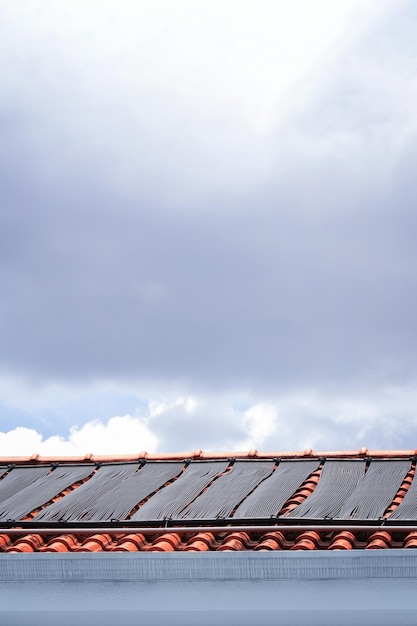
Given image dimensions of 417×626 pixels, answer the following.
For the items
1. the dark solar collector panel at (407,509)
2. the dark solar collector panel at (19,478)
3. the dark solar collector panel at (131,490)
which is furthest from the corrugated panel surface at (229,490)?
the dark solar collector panel at (19,478)

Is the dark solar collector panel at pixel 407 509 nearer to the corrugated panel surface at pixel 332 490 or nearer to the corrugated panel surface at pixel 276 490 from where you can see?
the corrugated panel surface at pixel 332 490

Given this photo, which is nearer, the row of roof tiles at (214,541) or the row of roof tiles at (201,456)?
the row of roof tiles at (214,541)

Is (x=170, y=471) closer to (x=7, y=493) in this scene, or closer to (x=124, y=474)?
(x=124, y=474)

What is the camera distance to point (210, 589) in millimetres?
7129

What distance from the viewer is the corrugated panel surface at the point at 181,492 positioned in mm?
9000

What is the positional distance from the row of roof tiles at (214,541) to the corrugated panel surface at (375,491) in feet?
1.69

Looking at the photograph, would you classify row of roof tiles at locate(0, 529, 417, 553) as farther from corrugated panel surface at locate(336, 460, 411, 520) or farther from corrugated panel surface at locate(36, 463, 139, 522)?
corrugated panel surface at locate(36, 463, 139, 522)

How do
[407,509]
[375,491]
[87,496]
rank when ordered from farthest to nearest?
[87,496]
[375,491]
[407,509]

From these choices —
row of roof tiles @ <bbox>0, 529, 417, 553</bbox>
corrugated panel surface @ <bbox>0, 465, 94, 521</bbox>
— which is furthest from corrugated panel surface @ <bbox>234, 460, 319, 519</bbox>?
corrugated panel surface @ <bbox>0, 465, 94, 521</bbox>

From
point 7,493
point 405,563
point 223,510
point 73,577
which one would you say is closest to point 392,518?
point 405,563

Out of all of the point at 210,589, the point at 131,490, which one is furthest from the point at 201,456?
the point at 210,589

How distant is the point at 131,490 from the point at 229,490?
54.6 inches

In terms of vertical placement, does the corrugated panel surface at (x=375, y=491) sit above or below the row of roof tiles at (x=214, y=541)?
above

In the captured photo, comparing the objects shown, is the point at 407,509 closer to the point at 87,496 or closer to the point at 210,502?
the point at 210,502
